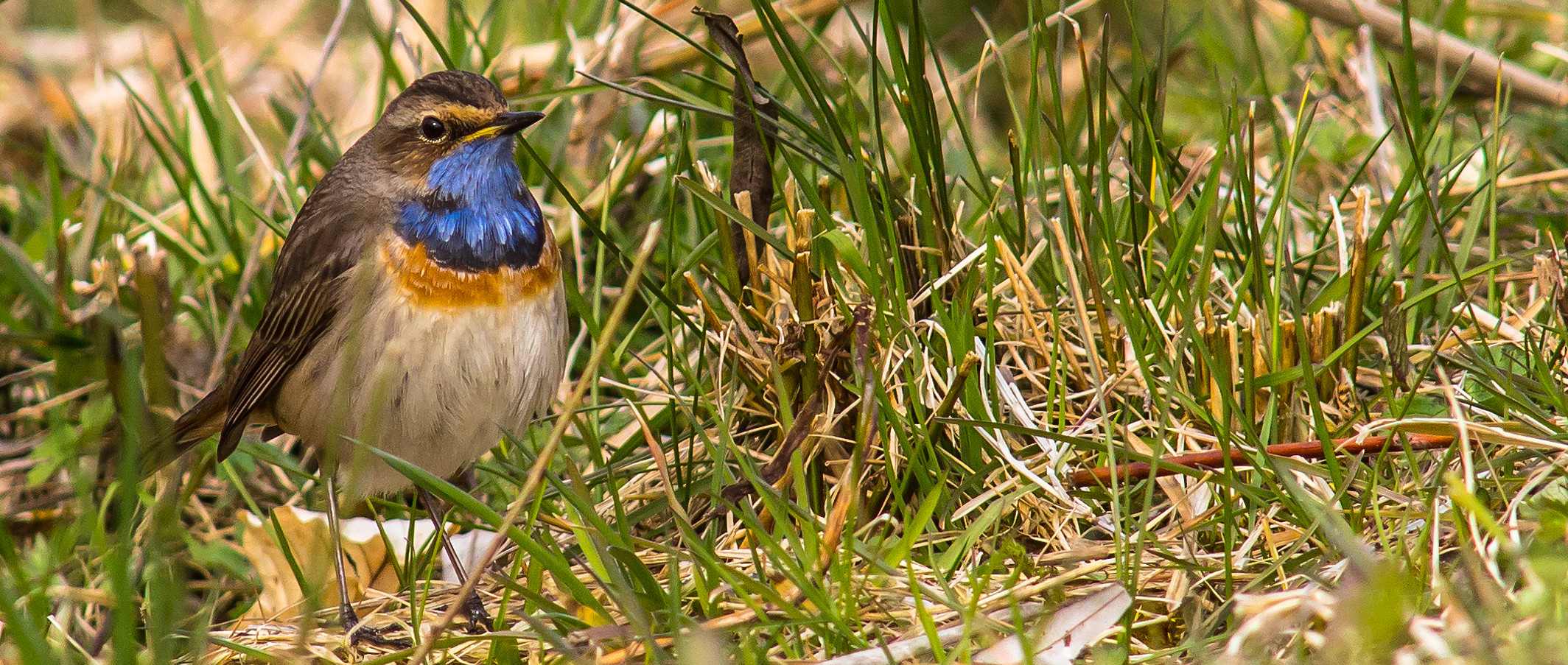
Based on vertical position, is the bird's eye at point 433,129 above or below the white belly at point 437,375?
above

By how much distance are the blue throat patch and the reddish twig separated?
1.75 meters

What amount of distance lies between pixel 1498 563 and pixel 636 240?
3139mm

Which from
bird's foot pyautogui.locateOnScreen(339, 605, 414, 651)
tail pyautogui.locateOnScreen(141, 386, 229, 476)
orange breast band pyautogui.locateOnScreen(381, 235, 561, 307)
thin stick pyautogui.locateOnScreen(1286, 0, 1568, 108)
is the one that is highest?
orange breast band pyautogui.locateOnScreen(381, 235, 561, 307)

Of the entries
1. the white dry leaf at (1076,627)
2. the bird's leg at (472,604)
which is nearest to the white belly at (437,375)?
the bird's leg at (472,604)

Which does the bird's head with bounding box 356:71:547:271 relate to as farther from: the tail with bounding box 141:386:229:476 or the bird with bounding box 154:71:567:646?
the tail with bounding box 141:386:229:476

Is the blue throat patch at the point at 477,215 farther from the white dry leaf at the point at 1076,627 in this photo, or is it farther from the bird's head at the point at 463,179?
the white dry leaf at the point at 1076,627

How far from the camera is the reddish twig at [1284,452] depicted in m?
2.97

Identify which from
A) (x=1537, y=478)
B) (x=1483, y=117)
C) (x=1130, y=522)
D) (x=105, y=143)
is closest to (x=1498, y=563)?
(x=1537, y=478)

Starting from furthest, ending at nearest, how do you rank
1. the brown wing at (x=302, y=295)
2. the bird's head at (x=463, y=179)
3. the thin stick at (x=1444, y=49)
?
the thin stick at (x=1444, y=49) → the brown wing at (x=302, y=295) → the bird's head at (x=463, y=179)

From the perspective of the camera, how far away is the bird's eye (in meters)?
4.04

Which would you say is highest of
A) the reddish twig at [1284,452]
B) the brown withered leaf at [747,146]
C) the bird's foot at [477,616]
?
the brown withered leaf at [747,146]

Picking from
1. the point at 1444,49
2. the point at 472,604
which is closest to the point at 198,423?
the point at 472,604

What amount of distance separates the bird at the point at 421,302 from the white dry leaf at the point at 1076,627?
5.05 feet

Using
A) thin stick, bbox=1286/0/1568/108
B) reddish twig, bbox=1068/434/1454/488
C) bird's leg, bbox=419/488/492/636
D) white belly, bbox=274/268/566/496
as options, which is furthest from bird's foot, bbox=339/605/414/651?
thin stick, bbox=1286/0/1568/108
